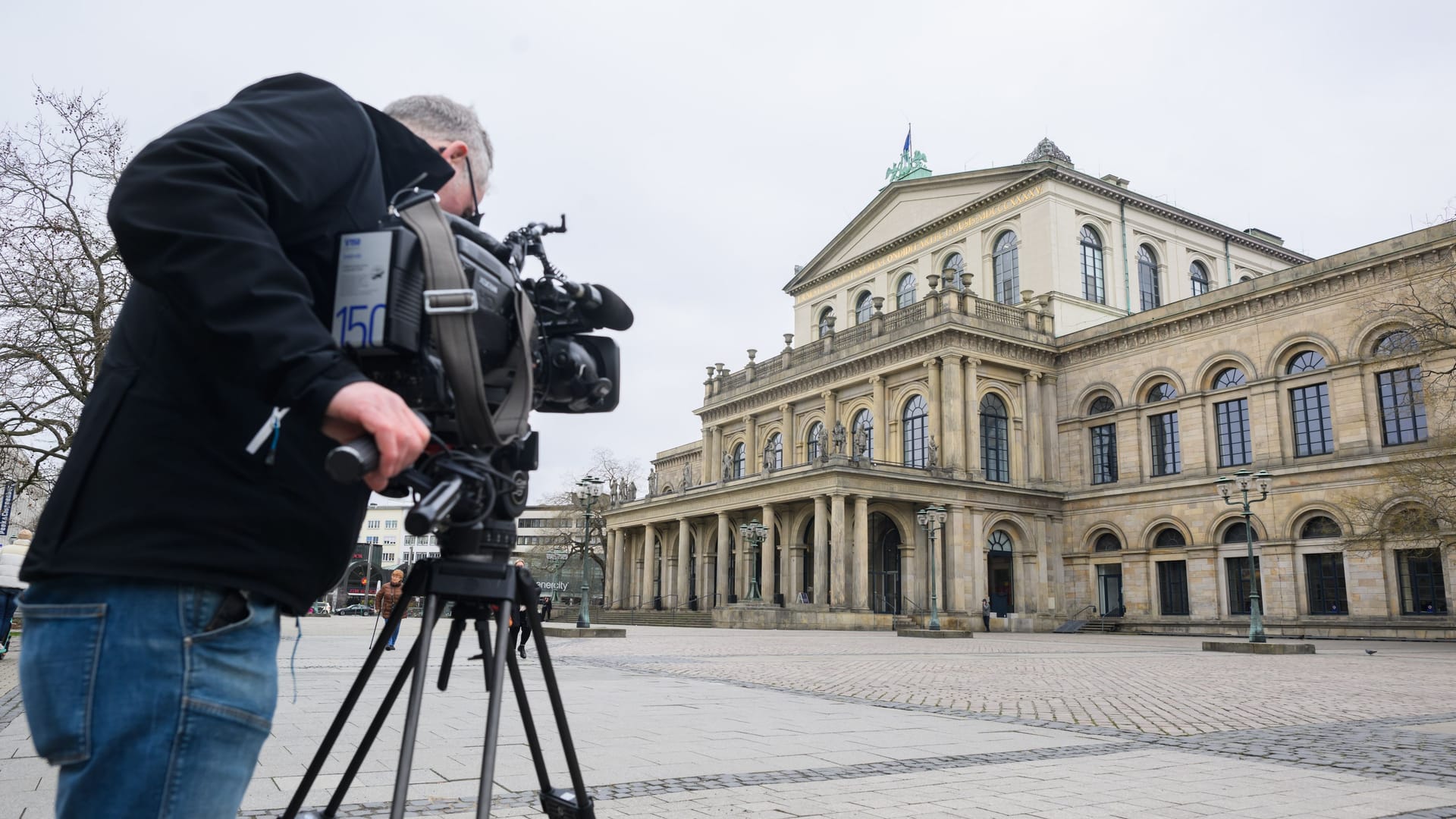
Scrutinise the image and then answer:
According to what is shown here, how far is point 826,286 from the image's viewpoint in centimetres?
5994

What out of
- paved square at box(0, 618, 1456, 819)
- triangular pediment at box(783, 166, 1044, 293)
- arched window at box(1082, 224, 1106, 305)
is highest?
triangular pediment at box(783, 166, 1044, 293)

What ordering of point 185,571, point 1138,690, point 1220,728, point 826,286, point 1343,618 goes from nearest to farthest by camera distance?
point 185,571, point 1220,728, point 1138,690, point 1343,618, point 826,286

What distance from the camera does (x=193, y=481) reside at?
71.1 inches

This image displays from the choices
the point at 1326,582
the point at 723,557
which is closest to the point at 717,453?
the point at 723,557

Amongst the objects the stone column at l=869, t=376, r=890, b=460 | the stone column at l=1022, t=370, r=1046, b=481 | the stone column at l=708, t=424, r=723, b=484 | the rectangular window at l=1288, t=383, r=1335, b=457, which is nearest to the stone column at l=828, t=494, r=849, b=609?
the stone column at l=869, t=376, r=890, b=460

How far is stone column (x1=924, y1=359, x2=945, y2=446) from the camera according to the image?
4297 centimetres

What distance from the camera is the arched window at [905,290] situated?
53.5 metres

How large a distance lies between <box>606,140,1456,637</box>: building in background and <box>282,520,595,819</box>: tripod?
102 ft

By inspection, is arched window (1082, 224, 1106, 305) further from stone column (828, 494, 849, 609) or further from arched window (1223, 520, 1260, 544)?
stone column (828, 494, 849, 609)

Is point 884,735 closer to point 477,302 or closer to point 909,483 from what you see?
point 477,302

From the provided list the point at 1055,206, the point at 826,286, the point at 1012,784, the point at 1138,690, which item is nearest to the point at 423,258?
the point at 1012,784

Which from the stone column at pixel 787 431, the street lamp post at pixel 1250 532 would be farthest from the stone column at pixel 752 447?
the street lamp post at pixel 1250 532

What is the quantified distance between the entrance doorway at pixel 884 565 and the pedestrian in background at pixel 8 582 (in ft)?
112

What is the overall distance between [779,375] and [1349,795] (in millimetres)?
48388
